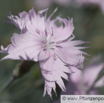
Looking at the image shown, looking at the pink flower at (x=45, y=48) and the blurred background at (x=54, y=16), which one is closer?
the pink flower at (x=45, y=48)

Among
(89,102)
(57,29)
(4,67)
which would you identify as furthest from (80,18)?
(89,102)

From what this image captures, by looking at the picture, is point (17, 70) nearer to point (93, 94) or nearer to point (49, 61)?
point (49, 61)

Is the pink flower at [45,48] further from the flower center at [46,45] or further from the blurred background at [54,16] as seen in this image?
the blurred background at [54,16]

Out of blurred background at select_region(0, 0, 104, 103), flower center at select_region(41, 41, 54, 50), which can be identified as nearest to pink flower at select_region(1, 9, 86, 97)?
flower center at select_region(41, 41, 54, 50)

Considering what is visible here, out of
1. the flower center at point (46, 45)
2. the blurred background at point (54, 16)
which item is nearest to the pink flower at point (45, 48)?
the flower center at point (46, 45)

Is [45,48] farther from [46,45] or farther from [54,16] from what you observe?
[54,16]

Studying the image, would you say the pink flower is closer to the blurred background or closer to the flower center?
the flower center

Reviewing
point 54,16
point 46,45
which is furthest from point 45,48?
point 54,16
